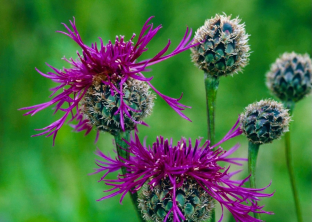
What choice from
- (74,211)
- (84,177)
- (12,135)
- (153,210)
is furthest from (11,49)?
(153,210)

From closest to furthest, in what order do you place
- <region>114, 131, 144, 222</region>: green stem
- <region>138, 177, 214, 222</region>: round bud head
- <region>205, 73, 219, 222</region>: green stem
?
<region>138, 177, 214, 222</region>: round bud head
<region>114, 131, 144, 222</region>: green stem
<region>205, 73, 219, 222</region>: green stem

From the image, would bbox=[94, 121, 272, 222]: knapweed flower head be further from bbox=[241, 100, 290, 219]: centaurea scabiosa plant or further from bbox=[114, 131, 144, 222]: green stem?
bbox=[241, 100, 290, 219]: centaurea scabiosa plant

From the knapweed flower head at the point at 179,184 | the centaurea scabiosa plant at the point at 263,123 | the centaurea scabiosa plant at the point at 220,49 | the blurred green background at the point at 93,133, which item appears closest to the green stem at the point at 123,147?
the knapweed flower head at the point at 179,184

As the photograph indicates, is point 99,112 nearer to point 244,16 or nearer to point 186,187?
point 186,187

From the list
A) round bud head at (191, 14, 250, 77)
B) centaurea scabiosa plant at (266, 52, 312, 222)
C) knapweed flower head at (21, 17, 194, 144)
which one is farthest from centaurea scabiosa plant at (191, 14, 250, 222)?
centaurea scabiosa plant at (266, 52, 312, 222)

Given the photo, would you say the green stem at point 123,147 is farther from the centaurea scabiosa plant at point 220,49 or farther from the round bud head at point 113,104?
the centaurea scabiosa plant at point 220,49

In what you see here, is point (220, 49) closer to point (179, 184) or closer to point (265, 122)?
point (265, 122)
